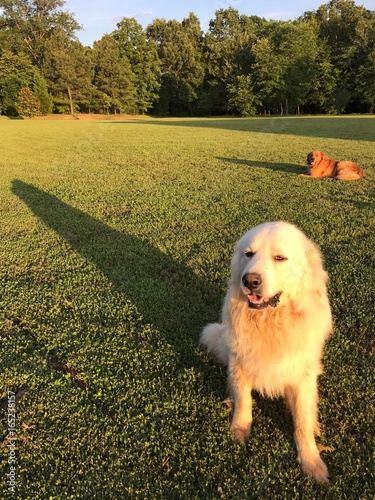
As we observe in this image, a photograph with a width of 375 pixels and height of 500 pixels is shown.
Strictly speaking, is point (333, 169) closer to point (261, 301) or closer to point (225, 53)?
point (261, 301)

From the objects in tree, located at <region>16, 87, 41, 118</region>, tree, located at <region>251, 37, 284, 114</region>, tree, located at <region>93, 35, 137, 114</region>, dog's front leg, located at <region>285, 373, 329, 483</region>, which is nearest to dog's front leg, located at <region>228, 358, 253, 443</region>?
dog's front leg, located at <region>285, 373, 329, 483</region>

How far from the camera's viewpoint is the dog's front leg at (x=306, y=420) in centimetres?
192

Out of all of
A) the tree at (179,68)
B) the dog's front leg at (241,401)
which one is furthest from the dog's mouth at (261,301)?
the tree at (179,68)

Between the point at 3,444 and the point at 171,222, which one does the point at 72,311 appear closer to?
the point at 3,444

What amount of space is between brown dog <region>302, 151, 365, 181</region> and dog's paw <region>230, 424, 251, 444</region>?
23.6ft

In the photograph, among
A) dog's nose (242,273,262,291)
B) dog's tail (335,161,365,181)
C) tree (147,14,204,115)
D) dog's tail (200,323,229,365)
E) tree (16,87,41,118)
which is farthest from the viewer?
tree (147,14,204,115)

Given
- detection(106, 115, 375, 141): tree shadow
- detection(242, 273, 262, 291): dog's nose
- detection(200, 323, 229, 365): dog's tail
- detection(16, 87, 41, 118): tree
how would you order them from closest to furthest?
detection(242, 273, 262, 291): dog's nose → detection(200, 323, 229, 365): dog's tail → detection(106, 115, 375, 141): tree shadow → detection(16, 87, 41, 118): tree

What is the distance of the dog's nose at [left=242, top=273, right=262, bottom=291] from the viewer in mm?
1820

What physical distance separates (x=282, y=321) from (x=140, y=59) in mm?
64051

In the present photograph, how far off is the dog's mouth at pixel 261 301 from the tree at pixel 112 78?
189ft

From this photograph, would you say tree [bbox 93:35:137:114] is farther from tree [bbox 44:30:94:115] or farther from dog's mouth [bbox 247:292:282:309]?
dog's mouth [bbox 247:292:282:309]

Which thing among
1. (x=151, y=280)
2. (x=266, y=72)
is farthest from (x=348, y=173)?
(x=266, y=72)

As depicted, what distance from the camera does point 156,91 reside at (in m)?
57.1

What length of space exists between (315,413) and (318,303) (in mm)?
647
